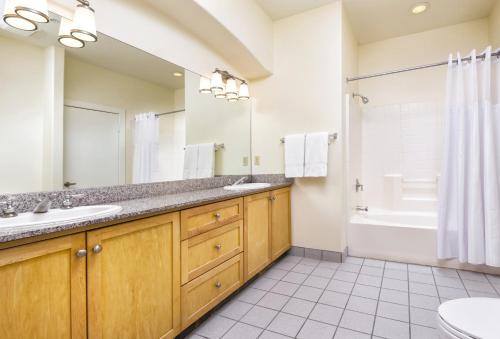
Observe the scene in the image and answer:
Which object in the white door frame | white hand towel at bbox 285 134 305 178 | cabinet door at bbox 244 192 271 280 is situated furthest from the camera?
white hand towel at bbox 285 134 305 178

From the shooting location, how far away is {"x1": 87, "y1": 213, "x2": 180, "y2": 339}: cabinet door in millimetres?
1045

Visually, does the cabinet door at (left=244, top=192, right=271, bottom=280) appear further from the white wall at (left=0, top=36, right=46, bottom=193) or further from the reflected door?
the white wall at (left=0, top=36, right=46, bottom=193)

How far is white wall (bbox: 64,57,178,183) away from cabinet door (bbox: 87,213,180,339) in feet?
2.14

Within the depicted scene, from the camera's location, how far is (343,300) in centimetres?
191

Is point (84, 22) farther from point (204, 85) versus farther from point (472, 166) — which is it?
point (472, 166)

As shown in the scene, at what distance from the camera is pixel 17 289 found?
32.7 inches

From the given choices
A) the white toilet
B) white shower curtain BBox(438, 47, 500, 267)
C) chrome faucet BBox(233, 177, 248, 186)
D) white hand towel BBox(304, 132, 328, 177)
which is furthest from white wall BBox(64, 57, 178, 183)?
white shower curtain BBox(438, 47, 500, 267)

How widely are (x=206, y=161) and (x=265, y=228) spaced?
840mm

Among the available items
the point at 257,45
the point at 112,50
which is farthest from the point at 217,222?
the point at 257,45

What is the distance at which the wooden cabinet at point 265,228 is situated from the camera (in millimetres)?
2090

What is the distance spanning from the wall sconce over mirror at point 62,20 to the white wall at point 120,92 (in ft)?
0.41

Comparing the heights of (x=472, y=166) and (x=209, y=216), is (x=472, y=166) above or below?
above

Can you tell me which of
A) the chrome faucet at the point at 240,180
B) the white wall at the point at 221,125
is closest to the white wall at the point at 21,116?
the white wall at the point at 221,125

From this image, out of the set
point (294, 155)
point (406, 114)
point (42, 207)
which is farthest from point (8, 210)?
point (406, 114)
